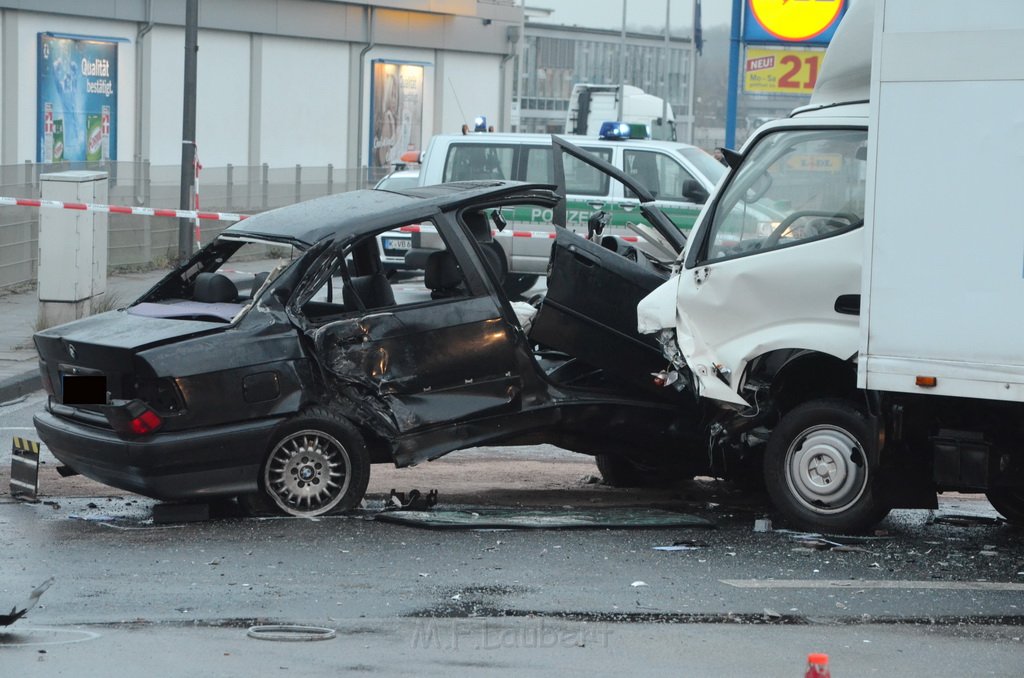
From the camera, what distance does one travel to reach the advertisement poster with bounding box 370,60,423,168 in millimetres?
37406

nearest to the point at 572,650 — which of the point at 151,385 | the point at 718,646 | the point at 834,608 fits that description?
the point at 718,646

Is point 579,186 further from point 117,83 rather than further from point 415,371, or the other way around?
point 117,83

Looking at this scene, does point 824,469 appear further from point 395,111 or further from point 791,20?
point 395,111

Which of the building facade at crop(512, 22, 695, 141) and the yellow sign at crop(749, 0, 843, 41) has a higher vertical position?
the building facade at crop(512, 22, 695, 141)

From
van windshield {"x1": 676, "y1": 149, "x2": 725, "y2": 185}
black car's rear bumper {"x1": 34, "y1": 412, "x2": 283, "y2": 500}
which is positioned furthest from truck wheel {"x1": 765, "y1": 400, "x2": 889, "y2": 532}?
van windshield {"x1": 676, "y1": 149, "x2": 725, "y2": 185}

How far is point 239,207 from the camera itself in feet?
83.9

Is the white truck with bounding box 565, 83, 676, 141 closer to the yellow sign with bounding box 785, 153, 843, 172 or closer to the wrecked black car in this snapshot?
the wrecked black car

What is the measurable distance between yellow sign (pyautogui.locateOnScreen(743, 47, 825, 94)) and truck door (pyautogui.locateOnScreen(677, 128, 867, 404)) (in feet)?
30.6

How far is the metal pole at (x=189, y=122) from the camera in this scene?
1791cm

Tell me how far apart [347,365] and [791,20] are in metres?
10.3

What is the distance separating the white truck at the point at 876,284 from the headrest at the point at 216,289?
2.35 m

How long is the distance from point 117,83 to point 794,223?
79.7ft

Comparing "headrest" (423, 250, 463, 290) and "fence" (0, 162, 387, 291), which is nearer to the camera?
"headrest" (423, 250, 463, 290)

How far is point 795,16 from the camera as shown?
16.5m
